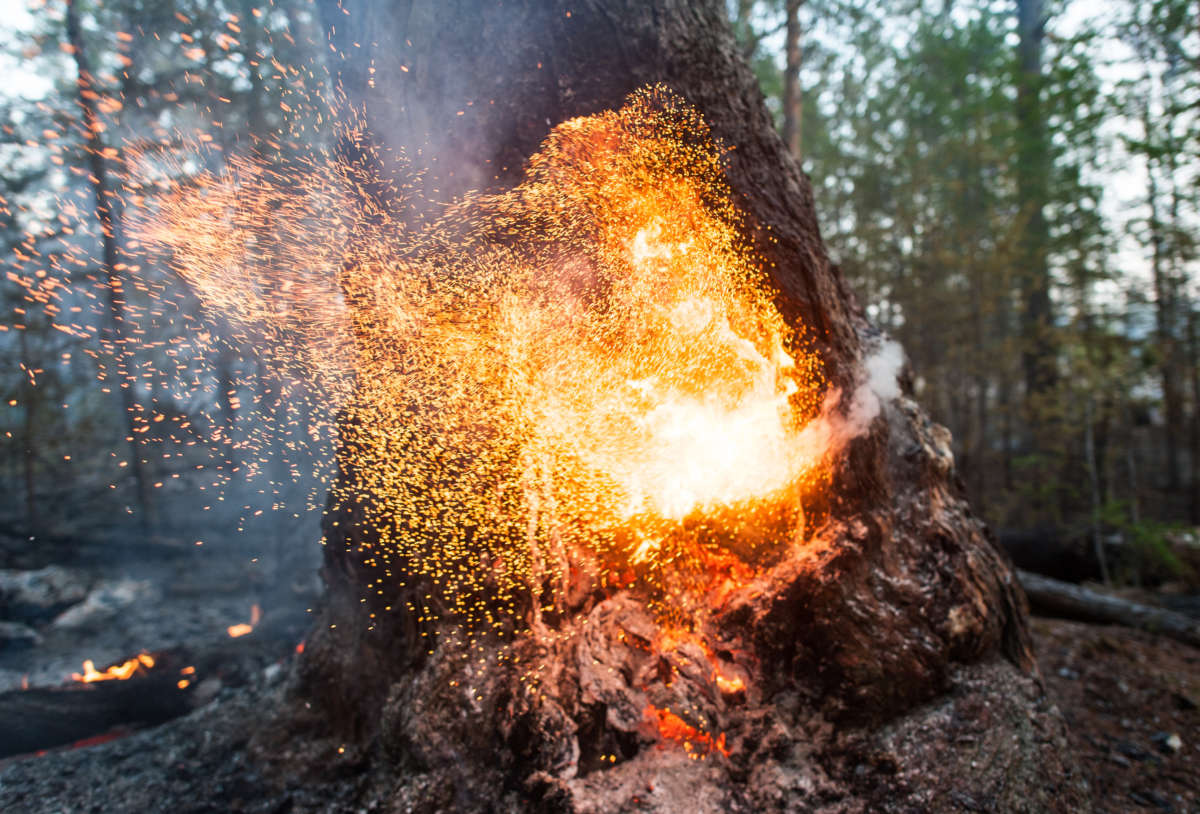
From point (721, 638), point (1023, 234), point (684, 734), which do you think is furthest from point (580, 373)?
point (1023, 234)

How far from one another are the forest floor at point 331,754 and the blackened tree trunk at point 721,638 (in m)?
0.28

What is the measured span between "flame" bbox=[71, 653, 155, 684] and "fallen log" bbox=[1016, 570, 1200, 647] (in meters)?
7.00

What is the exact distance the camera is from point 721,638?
2.40 m

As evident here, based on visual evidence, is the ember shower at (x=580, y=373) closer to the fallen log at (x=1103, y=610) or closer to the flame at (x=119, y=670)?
the flame at (x=119, y=670)

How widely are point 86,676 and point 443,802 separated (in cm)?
387

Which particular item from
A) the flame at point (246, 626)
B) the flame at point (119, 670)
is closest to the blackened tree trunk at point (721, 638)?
the flame at point (119, 670)

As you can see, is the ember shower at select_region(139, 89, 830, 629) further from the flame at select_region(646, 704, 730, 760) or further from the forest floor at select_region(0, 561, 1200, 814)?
the forest floor at select_region(0, 561, 1200, 814)

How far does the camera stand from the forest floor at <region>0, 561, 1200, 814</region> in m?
2.58

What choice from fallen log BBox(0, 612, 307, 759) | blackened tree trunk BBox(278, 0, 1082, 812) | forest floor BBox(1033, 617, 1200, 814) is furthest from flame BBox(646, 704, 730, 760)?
fallen log BBox(0, 612, 307, 759)

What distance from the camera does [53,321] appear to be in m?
6.98

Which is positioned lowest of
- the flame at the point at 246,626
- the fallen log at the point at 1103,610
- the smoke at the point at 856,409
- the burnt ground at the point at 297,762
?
the flame at the point at 246,626

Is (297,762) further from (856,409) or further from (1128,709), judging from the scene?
(1128,709)

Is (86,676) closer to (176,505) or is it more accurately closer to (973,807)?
(176,505)

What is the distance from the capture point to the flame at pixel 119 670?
4059 millimetres
